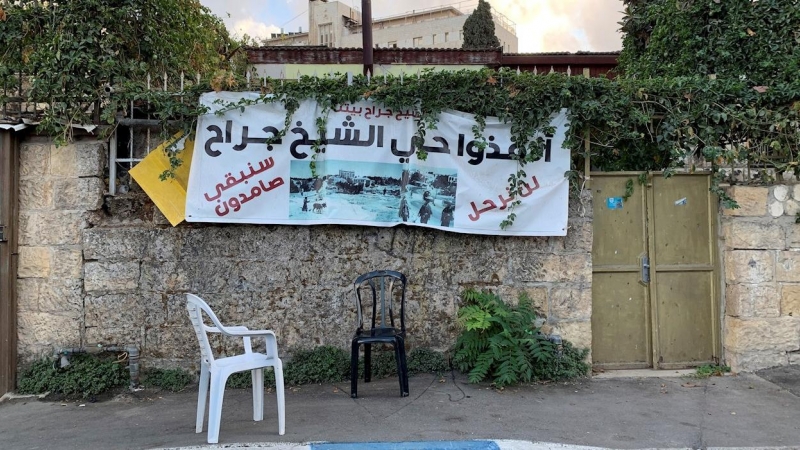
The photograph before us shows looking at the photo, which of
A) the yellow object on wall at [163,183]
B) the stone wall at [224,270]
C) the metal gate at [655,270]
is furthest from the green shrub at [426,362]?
the yellow object on wall at [163,183]

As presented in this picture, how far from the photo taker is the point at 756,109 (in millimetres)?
5918

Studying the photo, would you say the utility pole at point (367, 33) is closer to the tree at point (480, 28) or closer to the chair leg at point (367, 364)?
the chair leg at point (367, 364)

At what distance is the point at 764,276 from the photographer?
589cm

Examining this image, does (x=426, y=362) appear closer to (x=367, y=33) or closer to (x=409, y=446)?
(x=409, y=446)

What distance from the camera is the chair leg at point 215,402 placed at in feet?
13.5

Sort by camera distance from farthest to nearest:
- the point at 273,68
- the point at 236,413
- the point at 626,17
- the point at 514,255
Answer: the point at 273,68 < the point at 626,17 < the point at 514,255 < the point at 236,413

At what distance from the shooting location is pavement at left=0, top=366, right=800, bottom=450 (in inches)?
168

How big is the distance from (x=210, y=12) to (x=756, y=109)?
730 cm

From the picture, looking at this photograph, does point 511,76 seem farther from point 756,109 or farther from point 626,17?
point 626,17

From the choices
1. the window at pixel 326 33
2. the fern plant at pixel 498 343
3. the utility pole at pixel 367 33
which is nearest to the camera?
the fern plant at pixel 498 343

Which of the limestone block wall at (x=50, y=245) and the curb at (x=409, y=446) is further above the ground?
the limestone block wall at (x=50, y=245)

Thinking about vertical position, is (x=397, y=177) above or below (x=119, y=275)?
above

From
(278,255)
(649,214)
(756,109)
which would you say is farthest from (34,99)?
(756,109)

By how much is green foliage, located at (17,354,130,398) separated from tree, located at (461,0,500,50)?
71.9 ft
